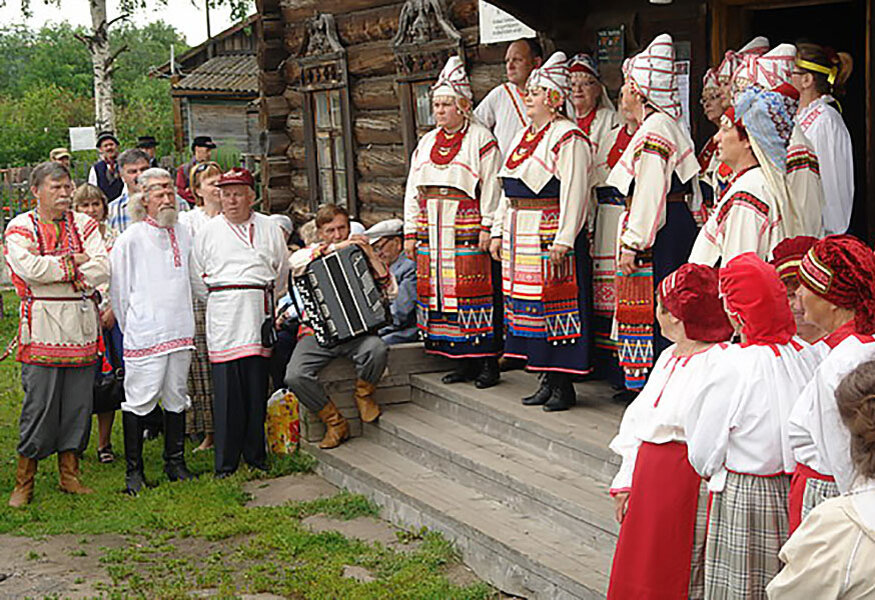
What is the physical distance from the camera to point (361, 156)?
10.1 m

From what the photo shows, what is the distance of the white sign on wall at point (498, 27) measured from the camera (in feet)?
24.5

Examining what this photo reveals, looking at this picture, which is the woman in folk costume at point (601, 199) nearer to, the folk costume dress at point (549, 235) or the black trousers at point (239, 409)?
the folk costume dress at point (549, 235)

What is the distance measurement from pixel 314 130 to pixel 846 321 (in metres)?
8.00

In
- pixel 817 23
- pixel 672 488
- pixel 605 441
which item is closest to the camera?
pixel 672 488

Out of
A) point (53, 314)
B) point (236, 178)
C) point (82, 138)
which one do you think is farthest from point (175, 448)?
point (82, 138)

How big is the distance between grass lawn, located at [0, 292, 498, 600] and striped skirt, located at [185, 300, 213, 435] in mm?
295

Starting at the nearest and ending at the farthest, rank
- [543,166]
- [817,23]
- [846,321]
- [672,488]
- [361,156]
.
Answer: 1. [846,321]
2. [672,488]
3. [543,166]
4. [817,23]
5. [361,156]

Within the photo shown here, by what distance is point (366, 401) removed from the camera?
716cm

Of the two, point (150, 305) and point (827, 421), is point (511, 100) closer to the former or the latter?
point (150, 305)

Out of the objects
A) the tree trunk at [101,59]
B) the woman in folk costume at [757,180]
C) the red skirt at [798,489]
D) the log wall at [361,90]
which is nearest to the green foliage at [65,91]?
the tree trunk at [101,59]

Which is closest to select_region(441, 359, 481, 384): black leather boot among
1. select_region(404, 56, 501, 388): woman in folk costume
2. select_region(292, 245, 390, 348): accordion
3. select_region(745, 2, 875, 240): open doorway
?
select_region(404, 56, 501, 388): woman in folk costume

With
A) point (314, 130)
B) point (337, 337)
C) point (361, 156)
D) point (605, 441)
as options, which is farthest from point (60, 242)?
point (314, 130)

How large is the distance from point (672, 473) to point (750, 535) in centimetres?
35

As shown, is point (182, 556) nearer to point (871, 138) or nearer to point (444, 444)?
point (444, 444)
